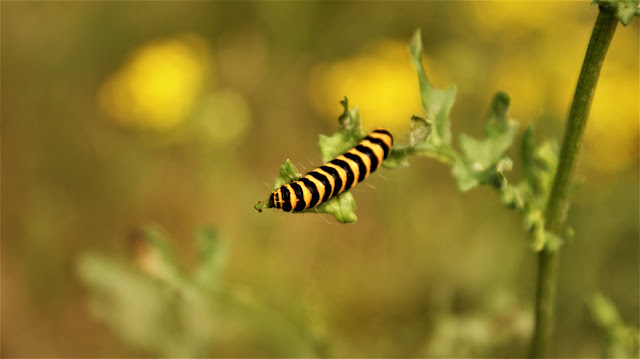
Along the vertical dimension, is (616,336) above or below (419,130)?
below

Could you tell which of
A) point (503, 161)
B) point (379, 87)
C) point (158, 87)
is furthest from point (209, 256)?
point (379, 87)

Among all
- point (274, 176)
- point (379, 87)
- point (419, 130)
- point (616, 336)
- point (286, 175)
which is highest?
point (379, 87)

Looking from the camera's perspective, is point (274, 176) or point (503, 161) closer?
point (503, 161)

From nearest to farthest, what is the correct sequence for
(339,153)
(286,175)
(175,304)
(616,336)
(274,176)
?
(286,175), (339,153), (616,336), (175,304), (274,176)

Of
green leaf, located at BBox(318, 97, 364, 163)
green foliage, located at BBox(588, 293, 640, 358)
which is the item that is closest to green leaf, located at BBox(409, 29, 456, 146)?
green leaf, located at BBox(318, 97, 364, 163)

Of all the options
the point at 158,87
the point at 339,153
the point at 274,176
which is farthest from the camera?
the point at 158,87

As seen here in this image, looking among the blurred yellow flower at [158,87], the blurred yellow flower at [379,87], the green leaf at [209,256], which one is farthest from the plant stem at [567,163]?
the blurred yellow flower at [158,87]

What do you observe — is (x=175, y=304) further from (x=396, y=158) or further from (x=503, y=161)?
(x=503, y=161)
